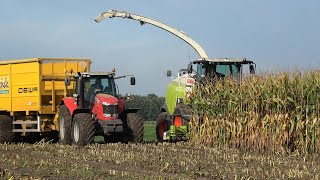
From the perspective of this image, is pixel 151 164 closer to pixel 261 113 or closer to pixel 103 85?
pixel 261 113

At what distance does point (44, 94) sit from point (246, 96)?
22.6 ft

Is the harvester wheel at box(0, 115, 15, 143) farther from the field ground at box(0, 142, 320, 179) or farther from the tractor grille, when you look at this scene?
the tractor grille

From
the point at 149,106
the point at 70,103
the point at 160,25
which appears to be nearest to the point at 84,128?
the point at 70,103

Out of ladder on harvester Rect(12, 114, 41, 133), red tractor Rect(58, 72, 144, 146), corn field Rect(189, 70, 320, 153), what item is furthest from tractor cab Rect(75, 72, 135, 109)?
corn field Rect(189, 70, 320, 153)

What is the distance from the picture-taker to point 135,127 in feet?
54.6

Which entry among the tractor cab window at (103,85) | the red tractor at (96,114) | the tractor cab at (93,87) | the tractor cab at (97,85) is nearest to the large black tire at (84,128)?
the red tractor at (96,114)

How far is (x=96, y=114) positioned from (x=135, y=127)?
3.91 ft

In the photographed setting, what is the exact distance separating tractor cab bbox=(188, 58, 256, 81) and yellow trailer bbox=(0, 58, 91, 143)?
13.1 feet

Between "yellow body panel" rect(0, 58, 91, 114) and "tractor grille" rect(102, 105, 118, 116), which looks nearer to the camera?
"tractor grille" rect(102, 105, 118, 116)

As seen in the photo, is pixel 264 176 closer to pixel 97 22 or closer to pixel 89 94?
pixel 89 94

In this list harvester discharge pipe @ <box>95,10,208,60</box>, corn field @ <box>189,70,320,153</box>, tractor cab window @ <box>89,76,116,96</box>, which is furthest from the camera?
harvester discharge pipe @ <box>95,10,208,60</box>

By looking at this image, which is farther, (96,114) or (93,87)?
(93,87)

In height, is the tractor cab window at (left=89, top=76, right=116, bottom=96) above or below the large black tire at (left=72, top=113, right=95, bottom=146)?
above

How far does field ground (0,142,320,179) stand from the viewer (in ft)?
31.9
